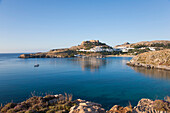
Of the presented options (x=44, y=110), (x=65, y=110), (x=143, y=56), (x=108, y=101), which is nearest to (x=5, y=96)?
(x=44, y=110)

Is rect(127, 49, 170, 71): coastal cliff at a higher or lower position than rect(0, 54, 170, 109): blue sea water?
higher

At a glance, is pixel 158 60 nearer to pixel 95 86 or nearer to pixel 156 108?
pixel 95 86

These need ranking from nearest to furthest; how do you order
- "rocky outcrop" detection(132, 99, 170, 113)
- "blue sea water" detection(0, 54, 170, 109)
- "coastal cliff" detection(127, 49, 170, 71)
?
"rocky outcrop" detection(132, 99, 170, 113)
"blue sea water" detection(0, 54, 170, 109)
"coastal cliff" detection(127, 49, 170, 71)

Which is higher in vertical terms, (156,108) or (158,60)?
(158,60)

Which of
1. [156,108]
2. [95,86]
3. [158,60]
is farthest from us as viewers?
[158,60]

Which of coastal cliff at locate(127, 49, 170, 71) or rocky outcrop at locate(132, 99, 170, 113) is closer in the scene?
rocky outcrop at locate(132, 99, 170, 113)

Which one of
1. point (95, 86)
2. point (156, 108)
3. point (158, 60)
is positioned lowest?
point (95, 86)

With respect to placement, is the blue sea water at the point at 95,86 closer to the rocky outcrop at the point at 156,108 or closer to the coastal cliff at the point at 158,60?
the rocky outcrop at the point at 156,108

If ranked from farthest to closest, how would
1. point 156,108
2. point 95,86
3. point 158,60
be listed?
point 158,60, point 95,86, point 156,108

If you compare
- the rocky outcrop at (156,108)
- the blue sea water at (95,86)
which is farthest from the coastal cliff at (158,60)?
the rocky outcrop at (156,108)

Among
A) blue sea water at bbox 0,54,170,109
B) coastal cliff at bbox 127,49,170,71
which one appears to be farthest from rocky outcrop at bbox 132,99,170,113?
coastal cliff at bbox 127,49,170,71

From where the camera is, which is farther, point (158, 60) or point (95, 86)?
point (158, 60)

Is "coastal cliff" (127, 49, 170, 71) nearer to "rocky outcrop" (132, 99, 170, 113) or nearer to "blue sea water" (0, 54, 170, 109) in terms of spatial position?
"blue sea water" (0, 54, 170, 109)

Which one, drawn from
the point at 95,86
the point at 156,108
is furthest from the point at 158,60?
the point at 156,108
